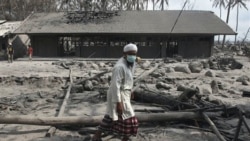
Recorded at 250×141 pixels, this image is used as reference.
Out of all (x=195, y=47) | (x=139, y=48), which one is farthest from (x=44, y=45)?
(x=195, y=47)

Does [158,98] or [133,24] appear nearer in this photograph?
[158,98]

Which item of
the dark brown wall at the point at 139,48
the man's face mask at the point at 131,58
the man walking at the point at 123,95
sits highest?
the man's face mask at the point at 131,58

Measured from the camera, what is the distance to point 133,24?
29.5 meters

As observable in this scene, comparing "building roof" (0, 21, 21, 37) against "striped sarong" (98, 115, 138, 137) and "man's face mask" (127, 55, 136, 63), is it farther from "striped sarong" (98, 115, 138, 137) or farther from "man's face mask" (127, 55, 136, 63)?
"man's face mask" (127, 55, 136, 63)

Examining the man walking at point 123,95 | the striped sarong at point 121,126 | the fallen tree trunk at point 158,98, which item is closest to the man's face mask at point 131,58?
the man walking at point 123,95

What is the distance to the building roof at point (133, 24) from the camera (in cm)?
2792

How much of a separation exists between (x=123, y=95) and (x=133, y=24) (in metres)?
24.5

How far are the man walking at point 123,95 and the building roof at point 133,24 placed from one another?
21981 mm

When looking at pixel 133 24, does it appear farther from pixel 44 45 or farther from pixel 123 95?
pixel 123 95

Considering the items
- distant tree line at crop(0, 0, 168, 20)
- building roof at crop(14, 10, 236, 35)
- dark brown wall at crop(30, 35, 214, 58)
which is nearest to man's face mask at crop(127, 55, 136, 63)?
building roof at crop(14, 10, 236, 35)

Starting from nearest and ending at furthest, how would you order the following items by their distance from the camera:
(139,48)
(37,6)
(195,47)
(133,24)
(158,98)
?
1. (158,98)
2. (139,48)
3. (195,47)
4. (133,24)
5. (37,6)

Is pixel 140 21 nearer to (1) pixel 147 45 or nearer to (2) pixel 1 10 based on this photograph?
(1) pixel 147 45

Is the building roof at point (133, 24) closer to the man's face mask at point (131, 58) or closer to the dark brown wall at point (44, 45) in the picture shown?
the dark brown wall at point (44, 45)

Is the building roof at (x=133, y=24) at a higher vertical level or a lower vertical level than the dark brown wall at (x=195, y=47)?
higher
